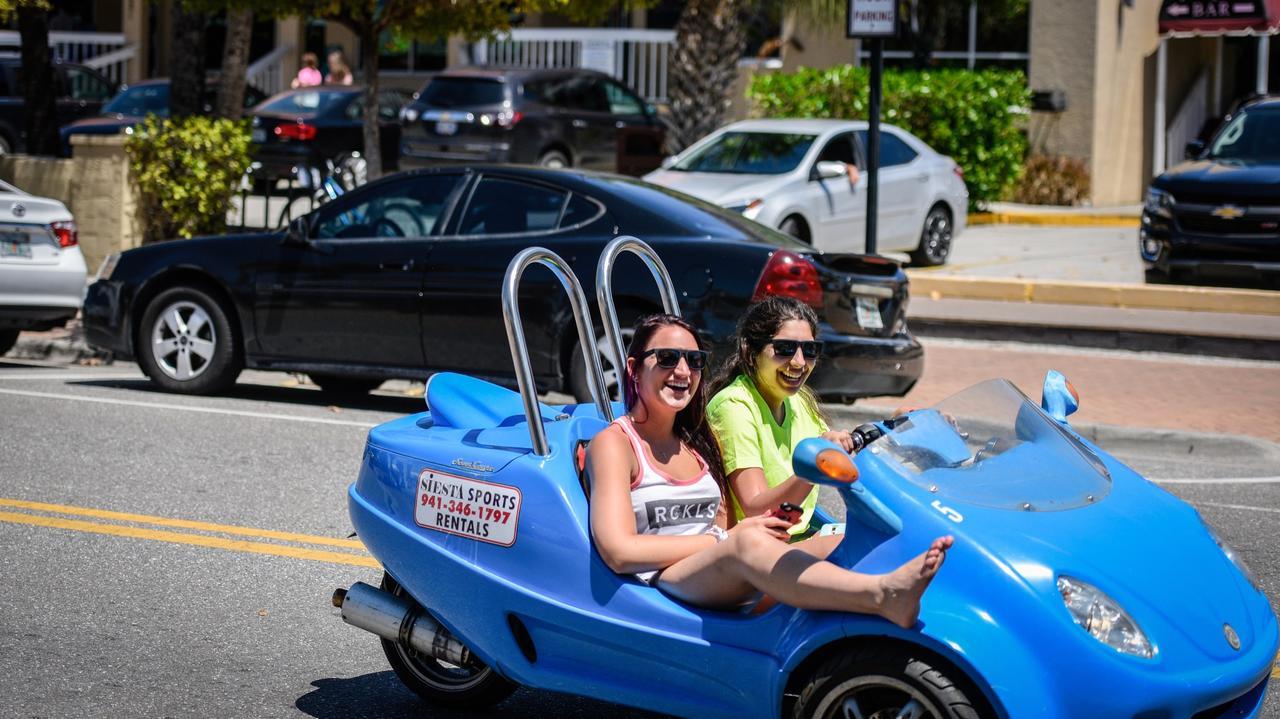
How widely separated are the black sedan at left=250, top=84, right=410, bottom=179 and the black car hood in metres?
11.0

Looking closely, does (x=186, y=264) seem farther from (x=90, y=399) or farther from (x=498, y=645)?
(x=498, y=645)

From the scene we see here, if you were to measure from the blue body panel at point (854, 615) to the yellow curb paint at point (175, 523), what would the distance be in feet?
6.50

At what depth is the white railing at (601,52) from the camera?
2783cm

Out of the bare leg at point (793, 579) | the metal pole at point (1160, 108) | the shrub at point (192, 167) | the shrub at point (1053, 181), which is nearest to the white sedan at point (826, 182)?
the shrub at point (192, 167)

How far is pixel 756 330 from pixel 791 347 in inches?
5.2

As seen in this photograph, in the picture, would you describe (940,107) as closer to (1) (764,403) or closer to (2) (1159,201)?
(2) (1159,201)

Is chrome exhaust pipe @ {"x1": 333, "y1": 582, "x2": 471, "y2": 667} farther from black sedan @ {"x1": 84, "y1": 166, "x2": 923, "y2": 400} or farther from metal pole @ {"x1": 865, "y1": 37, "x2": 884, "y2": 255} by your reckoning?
metal pole @ {"x1": 865, "y1": 37, "x2": 884, "y2": 255}

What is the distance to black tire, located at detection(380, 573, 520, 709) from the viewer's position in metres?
4.80

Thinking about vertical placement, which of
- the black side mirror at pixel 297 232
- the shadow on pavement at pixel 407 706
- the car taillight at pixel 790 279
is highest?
the black side mirror at pixel 297 232

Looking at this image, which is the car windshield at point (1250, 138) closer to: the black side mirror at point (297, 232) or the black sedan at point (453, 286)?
the black sedan at point (453, 286)

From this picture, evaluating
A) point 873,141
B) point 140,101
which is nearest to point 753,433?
point 873,141

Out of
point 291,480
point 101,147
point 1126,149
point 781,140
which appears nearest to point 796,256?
point 291,480

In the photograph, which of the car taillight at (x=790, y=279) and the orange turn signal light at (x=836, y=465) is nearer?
the orange turn signal light at (x=836, y=465)

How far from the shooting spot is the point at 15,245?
1157 centimetres
